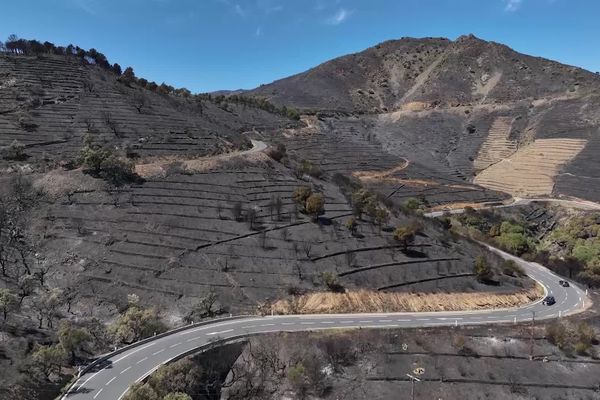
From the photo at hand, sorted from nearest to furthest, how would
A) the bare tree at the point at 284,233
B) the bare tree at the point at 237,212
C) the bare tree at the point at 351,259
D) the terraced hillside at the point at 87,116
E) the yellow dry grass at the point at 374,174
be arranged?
the bare tree at the point at 351,259 → the bare tree at the point at 284,233 → the bare tree at the point at 237,212 → the terraced hillside at the point at 87,116 → the yellow dry grass at the point at 374,174

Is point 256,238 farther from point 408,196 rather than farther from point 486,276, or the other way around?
point 408,196

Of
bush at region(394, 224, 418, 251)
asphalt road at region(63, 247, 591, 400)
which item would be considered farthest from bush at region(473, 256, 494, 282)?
bush at region(394, 224, 418, 251)

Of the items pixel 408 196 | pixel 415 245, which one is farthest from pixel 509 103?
pixel 415 245

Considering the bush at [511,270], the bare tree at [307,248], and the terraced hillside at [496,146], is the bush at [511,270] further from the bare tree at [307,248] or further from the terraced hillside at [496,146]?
the terraced hillside at [496,146]

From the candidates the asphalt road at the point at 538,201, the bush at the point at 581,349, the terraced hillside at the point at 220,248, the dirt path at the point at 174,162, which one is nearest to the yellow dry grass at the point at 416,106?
the asphalt road at the point at 538,201

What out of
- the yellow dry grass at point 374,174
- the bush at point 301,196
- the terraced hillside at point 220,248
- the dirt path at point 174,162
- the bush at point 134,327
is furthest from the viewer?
the yellow dry grass at point 374,174

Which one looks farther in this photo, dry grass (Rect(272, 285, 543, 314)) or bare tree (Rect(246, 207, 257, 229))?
bare tree (Rect(246, 207, 257, 229))

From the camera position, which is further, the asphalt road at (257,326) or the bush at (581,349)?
the bush at (581,349)

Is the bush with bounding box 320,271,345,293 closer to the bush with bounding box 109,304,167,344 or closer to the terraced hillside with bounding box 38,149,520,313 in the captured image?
the terraced hillside with bounding box 38,149,520,313
